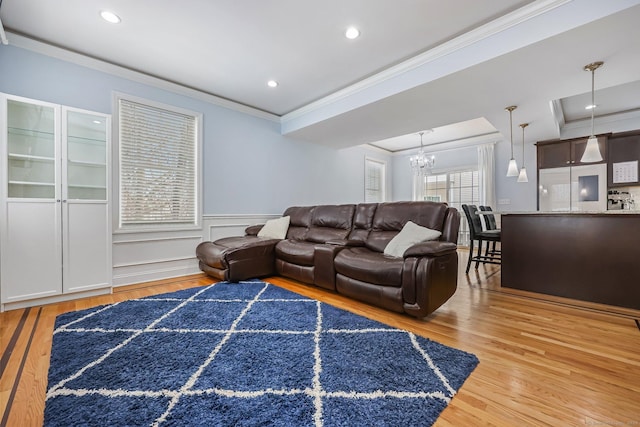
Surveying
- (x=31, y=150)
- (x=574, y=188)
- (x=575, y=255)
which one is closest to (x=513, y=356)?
(x=575, y=255)

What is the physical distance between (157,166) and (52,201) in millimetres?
1154

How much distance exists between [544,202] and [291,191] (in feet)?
15.8

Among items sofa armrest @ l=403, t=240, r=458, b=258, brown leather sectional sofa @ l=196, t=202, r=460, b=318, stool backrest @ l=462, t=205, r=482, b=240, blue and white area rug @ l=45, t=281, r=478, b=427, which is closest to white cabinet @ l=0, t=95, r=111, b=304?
blue and white area rug @ l=45, t=281, r=478, b=427

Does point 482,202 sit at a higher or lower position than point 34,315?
higher

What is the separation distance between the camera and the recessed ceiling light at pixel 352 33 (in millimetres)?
2529

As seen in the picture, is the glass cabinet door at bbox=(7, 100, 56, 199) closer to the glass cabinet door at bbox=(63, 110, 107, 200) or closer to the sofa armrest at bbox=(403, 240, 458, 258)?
the glass cabinet door at bbox=(63, 110, 107, 200)

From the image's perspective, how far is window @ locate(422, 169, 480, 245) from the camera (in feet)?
20.9

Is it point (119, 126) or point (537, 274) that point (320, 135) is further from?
point (537, 274)

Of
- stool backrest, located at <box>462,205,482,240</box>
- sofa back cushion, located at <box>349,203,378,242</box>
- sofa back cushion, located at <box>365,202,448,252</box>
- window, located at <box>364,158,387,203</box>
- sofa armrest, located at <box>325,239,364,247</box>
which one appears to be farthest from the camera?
window, located at <box>364,158,387,203</box>

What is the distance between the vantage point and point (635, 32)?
2092 millimetres

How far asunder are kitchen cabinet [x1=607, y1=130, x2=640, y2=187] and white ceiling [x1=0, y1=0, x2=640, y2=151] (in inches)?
31.5

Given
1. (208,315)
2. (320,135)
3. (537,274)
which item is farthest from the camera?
(320,135)

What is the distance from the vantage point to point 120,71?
3.18 meters

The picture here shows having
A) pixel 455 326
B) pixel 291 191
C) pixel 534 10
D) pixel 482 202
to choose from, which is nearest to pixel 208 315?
pixel 455 326
